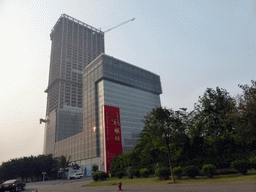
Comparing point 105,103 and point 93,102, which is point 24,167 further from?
point 105,103

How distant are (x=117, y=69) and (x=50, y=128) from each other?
265 feet

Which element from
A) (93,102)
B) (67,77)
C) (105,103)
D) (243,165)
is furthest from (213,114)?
(67,77)

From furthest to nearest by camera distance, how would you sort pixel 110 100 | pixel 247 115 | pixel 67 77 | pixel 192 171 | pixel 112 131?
pixel 67 77, pixel 110 100, pixel 112 131, pixel 192 171, pixel 247 115

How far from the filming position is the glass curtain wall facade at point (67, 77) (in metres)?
145

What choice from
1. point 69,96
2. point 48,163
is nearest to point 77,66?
point 69,96

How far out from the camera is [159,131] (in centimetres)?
1997

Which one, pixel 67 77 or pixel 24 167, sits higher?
pixel 67 77

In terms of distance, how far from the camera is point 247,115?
49.9 feet

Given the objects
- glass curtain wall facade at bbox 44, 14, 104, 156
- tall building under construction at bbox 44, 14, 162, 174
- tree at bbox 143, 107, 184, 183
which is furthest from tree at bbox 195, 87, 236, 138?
glass curtain wall facade at bbox 44, 14, 104, 156

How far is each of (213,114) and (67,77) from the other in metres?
152

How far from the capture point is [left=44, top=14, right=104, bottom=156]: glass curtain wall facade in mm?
144625

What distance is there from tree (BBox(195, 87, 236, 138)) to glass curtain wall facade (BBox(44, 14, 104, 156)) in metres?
125

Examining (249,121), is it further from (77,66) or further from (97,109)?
(77,66)

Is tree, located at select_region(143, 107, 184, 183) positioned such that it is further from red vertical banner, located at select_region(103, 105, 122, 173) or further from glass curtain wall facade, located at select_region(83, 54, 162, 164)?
glass curtain wall facade, located at select_region(83, 54, 162, 164)
